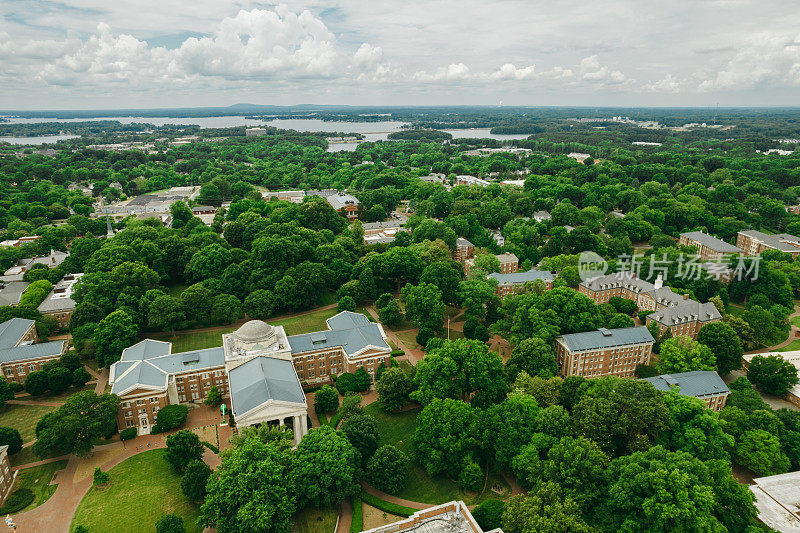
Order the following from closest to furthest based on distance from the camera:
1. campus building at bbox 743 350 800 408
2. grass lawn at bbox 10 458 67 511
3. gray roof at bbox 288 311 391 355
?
grass lawn at bbox 10 458 67 511
campus building at bbox 743 350 800 408
gray roof at bbox 288 311 391 355

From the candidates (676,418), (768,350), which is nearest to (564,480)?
(676,418)

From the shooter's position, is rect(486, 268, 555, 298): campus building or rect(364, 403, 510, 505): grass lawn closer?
rect(364, 403, 510, 505): grass lawn

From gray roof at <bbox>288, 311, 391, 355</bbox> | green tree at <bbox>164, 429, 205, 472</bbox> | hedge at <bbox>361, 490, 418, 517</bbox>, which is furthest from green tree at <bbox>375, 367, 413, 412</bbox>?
green tree at <bbox>164, 429, 205, 472</bbox>

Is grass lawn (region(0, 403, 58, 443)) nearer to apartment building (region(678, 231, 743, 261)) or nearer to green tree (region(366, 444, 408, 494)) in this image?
green tree (region(366, 444, 408, 494))

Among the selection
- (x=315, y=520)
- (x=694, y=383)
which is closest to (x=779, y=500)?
(x=694, y=383)

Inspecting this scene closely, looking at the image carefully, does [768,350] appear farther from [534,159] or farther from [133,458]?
[534,159]

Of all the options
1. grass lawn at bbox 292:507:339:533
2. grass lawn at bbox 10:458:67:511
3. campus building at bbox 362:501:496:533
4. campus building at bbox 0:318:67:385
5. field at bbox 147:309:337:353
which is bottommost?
grass lawn at bbox 10:458:67:511
